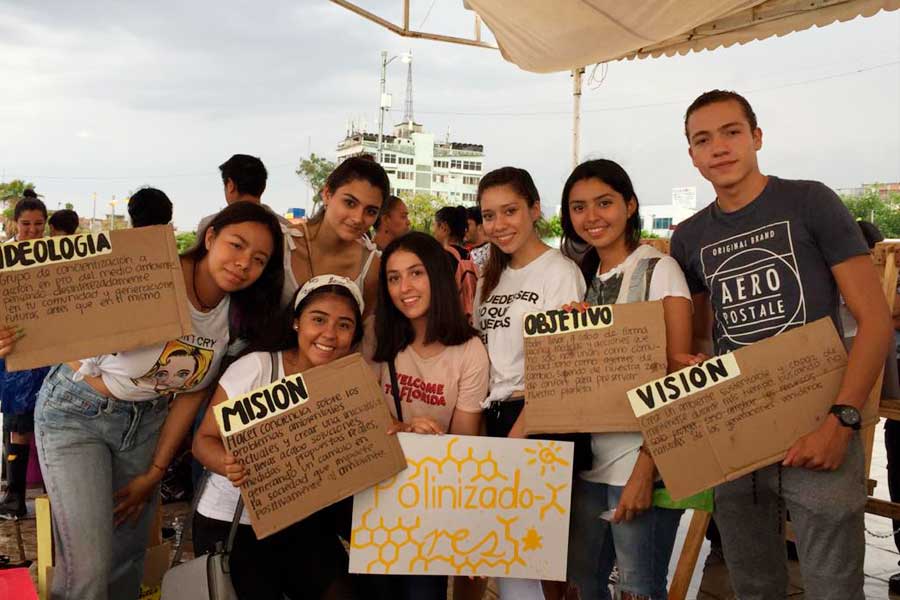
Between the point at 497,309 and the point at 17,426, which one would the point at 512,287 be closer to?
the point at 497,309

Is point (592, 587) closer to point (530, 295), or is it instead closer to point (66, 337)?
point (530, 295)

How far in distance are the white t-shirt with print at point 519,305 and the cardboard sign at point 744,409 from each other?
45cm

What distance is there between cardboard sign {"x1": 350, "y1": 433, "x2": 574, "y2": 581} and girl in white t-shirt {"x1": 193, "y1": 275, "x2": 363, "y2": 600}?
23 cm

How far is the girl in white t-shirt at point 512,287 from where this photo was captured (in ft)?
7.26

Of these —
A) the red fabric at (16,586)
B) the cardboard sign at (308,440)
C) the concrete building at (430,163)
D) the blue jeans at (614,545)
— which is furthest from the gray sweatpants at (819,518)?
the concrete building at (430,163)

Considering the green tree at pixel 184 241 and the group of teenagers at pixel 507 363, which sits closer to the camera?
the group of teenagers at pixel 507 363

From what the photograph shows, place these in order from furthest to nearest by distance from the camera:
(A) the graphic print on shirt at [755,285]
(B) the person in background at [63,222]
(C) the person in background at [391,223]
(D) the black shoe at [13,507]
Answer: (B) the person in background at [63,222] → (C) the person in background at [391,223] → (D) the black shoe at [13,507] → (A) the graphic print on shirt at [755,285]

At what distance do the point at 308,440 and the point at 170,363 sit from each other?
0.53 meters

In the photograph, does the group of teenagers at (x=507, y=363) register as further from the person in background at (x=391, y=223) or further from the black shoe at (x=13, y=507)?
the person in background at (x=391, y=223)

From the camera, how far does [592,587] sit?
2.23 m

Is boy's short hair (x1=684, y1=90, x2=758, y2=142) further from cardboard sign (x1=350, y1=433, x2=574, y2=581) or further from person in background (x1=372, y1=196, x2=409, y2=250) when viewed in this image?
person in background (x1=372, y1=196, x2=409, y2=250)

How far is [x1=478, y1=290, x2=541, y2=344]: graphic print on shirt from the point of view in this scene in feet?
7.41

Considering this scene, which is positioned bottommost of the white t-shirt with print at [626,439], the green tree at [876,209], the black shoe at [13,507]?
the black shoe at [13,507]

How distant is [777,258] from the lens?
1938 millimetres
